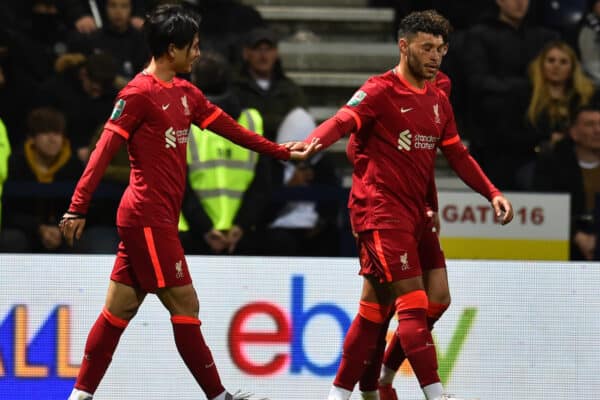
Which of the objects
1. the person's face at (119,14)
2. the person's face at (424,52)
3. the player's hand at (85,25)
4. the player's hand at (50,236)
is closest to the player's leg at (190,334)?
the person's face at (424,52)

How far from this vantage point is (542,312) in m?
7.94

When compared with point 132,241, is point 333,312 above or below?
below

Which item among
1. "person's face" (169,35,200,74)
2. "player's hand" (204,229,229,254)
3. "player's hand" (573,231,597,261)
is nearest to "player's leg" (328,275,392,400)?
"person's face" (169,35,200,74)

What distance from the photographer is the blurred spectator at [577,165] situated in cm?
991

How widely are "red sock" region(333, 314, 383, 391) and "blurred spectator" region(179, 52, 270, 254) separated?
2134 millimetres

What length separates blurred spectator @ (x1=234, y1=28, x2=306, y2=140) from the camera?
1015cm

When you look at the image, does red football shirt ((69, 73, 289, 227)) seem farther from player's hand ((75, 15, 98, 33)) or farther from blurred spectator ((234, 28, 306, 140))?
Answer: player's hand ((75, 15, 98, 33))

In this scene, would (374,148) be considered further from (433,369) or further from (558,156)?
(558,156)

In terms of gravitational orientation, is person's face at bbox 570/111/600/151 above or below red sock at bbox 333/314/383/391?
above

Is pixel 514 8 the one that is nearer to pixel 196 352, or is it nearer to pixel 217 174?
pixel 217 174

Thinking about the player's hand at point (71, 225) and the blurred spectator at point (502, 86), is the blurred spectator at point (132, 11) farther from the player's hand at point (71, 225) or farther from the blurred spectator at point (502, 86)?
the player's hand at point (71, 225)

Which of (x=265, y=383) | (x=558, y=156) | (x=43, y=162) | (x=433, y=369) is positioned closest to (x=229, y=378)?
(x=265, y=383)

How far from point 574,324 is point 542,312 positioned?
0.19 meters

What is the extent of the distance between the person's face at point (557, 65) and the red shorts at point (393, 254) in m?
3.99
